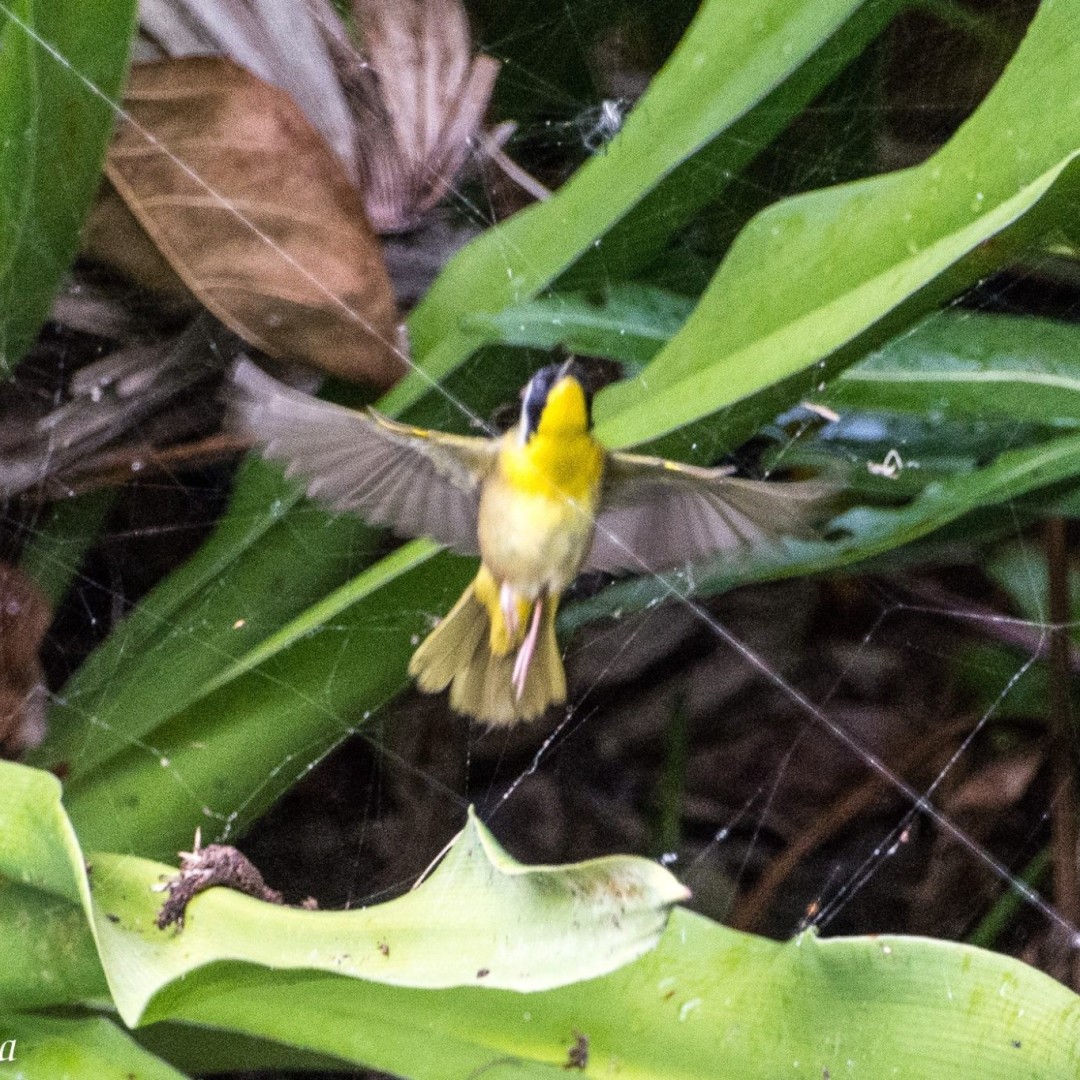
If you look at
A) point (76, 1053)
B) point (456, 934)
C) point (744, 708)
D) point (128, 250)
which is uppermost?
point (128, 250)

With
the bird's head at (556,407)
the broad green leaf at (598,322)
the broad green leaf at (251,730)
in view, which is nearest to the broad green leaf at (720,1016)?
the broad green leaf at (251,730)

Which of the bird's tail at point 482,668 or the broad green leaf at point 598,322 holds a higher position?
the broad green leaf at point 598,322

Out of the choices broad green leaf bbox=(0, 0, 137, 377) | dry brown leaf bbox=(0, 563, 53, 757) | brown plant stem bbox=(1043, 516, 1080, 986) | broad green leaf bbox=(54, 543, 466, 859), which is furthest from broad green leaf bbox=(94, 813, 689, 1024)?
brown plant stem bbox=(1043, 516, 1080, 986)

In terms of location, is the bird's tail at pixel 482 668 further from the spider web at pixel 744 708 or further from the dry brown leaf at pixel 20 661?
the dry brown leaf at pixel 20 661

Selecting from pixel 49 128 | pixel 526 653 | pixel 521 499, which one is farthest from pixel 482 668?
pixel 49 128

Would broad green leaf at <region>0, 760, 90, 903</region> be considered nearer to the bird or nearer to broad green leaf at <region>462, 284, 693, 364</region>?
the bird

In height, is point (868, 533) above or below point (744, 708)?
above

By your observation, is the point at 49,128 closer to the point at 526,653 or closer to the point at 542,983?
the point at 526,653

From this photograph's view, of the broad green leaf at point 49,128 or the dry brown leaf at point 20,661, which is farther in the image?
the dry brown leaf at point 20,661
